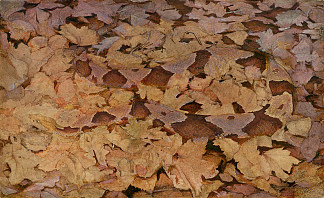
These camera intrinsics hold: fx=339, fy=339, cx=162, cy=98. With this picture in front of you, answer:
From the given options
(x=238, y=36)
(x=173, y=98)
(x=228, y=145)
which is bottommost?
(x=228, y=145)

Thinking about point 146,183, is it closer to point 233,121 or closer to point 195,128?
point 195,128

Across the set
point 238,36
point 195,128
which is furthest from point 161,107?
point 238,36

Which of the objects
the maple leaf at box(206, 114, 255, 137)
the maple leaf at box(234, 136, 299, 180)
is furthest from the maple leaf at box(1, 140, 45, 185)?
the maple leaf at box(234, 136, 299, 180)

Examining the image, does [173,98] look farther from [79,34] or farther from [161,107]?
→ [79,34]

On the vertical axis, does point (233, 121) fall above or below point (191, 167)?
above

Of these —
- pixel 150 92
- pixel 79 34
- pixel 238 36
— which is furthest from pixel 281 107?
pixel 79 34

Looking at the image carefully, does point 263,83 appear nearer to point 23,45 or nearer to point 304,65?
point 304,65

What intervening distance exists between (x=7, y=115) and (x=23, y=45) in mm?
409

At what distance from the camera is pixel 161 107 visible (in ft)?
6.17

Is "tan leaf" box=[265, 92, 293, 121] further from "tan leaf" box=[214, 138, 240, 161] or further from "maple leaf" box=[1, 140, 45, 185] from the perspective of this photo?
"maple leaf" box=[1, 140, 45, 185]

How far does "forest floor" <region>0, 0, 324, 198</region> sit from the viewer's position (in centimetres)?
188

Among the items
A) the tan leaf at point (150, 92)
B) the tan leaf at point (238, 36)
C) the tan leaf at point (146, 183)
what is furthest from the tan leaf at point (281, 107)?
the tan leaf at point (146, 183)

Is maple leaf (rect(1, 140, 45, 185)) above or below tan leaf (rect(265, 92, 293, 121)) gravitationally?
below

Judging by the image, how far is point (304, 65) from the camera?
1895 mm
